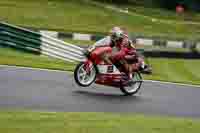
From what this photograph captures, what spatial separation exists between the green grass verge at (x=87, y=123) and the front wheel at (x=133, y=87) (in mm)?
2488

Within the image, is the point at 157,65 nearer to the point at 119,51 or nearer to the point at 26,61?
the point at 26,61

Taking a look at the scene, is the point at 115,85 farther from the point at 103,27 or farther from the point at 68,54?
the point at 103,27

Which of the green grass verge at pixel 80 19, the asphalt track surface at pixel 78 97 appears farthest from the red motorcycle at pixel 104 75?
the green grass verge at pixel 80 19

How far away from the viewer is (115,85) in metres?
13.7

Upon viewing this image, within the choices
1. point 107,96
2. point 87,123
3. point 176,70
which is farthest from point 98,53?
point 176,70

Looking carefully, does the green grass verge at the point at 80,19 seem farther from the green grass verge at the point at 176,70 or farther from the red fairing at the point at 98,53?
the red fairing at the point at 98,53

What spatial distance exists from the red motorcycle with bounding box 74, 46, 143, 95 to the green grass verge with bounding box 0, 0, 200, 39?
1383 cm

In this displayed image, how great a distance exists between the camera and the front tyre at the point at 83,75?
13.0m

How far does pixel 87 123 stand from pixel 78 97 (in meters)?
2.57

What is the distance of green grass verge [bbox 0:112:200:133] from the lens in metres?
9.43

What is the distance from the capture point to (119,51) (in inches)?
535

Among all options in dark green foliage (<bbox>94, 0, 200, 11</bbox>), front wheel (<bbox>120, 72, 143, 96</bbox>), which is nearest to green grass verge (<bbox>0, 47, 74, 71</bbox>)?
front wheel (<bbox>120, 72, 143, 96</bbox>)

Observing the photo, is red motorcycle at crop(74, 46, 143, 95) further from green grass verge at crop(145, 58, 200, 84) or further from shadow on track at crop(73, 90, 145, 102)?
green grass verge at crop(145, 58, 200, 84)

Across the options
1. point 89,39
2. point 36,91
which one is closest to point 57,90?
point 36,91
